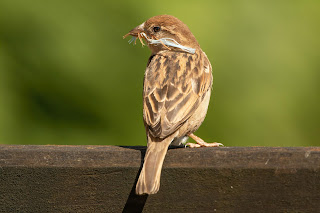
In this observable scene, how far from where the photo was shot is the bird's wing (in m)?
4.13

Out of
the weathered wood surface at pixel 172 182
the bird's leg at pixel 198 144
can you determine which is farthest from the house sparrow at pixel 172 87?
the weathered wood surface at pixel 172 182

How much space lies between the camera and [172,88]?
4363 millimetres

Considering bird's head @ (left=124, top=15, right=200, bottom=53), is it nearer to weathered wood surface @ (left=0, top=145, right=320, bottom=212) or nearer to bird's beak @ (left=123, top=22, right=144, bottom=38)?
bird's beak @ (left=123, top=22, right=144, bottom=38)

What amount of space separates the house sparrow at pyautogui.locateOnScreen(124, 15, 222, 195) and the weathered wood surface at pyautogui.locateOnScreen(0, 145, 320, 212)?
0.65 feet

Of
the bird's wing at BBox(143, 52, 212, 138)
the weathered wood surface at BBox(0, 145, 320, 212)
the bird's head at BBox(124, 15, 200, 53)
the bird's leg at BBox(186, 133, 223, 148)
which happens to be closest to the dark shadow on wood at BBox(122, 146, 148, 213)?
the weathered wood surface at BBox(0, 145, 320, 212)

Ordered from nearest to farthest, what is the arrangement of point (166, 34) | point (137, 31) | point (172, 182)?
point (172, 182), point (137, 31), point (166, 34)

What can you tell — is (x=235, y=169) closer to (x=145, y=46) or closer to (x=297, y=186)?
(x=297, y=186)

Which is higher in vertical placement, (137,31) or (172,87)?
(137,31)

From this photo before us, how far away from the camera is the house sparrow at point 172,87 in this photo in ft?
13.4

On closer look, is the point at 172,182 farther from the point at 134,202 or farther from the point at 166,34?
the point at 166,34

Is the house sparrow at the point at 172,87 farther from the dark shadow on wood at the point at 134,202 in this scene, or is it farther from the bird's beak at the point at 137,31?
the dark shadow on wood at the point at 134,202

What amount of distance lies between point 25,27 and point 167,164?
1.30 m

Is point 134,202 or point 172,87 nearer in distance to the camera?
point 134,202

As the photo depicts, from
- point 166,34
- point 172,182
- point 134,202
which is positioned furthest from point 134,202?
point 166,34
